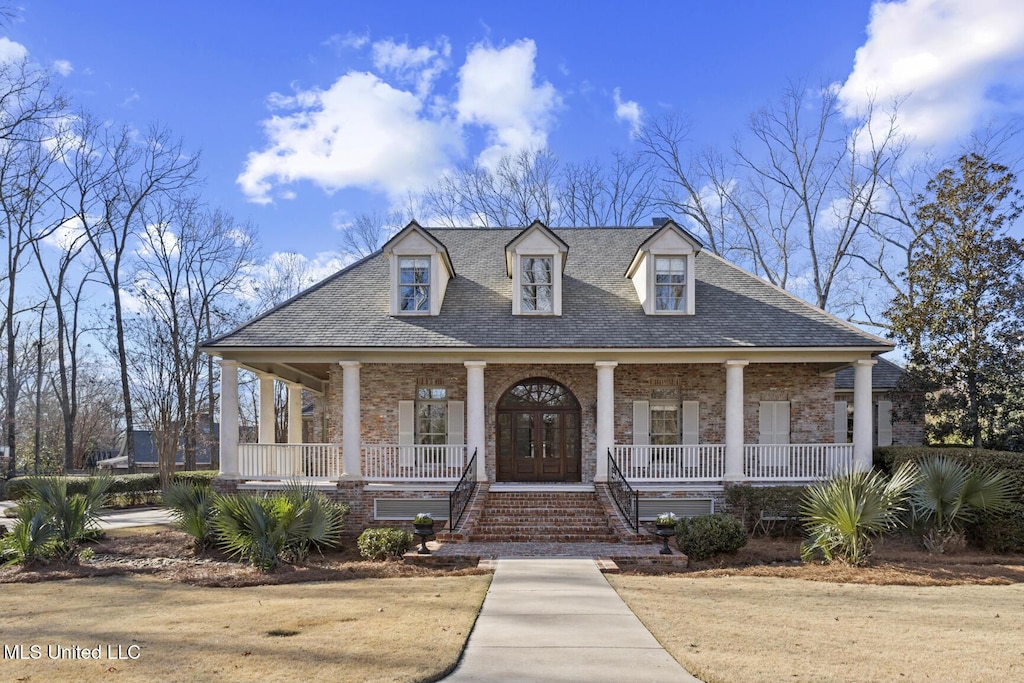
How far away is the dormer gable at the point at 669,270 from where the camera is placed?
18000mm

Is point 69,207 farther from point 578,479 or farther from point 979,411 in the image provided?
point 979,411

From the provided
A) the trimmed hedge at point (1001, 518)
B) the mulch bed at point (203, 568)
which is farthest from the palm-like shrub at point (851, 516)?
the mulch bed at point (203, 568)

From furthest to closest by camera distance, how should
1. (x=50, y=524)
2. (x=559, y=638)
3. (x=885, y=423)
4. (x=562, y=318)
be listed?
(x=885, y=423), (x=562, y=318), (x=50, y=524), (x=559, y=638)

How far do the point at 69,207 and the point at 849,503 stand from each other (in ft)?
111

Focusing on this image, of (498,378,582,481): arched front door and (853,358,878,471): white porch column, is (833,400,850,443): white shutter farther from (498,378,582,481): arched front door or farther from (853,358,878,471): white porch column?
(498,378,582,481): arched front door

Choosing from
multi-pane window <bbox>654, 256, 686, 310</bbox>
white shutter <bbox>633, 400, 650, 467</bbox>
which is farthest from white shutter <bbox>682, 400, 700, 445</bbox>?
multi-pane window <bbox>654, 256, 686, 310</bbox>

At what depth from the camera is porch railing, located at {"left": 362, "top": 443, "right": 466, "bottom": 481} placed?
672 inches

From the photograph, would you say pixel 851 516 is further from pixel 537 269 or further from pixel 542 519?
pixel 537 269

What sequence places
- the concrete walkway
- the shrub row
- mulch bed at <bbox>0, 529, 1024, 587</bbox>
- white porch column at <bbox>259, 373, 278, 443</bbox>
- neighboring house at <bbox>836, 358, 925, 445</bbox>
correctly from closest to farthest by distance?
the concrete walkway
mulch bed at <bbox>0, 529, 1024, 587</bbox>
white porch column at <bbox>259, 373, 278, 443</bbox>
neighboring house at <bbox>836, 358, 925, 445</bbox>
the shrub row

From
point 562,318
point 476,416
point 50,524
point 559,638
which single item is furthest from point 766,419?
point 50,524

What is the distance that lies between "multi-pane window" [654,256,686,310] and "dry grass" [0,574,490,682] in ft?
31.8

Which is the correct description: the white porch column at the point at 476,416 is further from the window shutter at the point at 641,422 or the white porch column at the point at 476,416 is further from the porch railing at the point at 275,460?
the window shutter at the point at 641,422

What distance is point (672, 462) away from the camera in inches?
689

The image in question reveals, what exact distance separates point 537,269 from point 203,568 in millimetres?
10705
